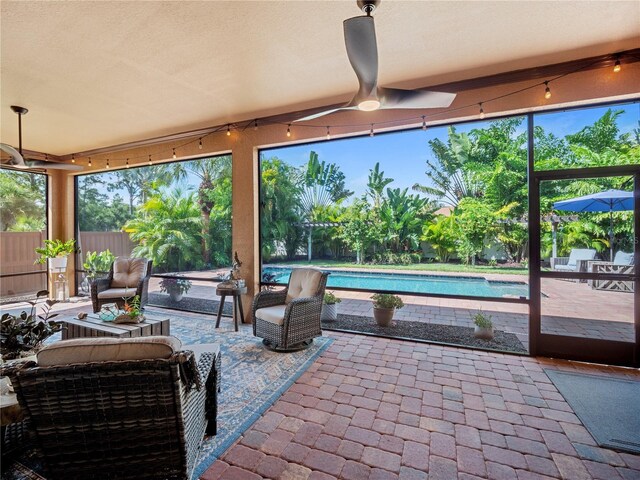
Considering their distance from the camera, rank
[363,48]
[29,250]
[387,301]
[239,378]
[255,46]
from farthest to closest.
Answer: [29,250], [387,301], [239,378], [255,46], [363,48]

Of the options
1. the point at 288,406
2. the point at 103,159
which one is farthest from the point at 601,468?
the point at 103,159

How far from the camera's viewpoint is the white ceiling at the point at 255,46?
235 centimetres

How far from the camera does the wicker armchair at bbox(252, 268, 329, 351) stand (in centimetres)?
351

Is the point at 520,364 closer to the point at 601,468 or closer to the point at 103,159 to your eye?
the point at 601,468

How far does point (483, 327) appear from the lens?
3990 millimetres

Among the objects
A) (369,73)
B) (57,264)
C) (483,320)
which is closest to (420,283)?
(483,320)

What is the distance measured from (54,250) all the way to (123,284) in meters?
2.34

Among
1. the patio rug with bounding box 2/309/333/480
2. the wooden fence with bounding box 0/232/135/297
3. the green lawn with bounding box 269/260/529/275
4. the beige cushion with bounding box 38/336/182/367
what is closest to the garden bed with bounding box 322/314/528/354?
the patio rug with bounding box 2/309/333/480

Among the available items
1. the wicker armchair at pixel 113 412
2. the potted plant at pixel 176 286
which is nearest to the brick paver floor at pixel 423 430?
the wicker armchair at pixel 113 412

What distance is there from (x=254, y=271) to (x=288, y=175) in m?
1.77

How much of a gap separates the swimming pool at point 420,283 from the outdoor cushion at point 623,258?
2.86 feet

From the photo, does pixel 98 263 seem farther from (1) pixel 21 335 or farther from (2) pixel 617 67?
(2) pixel 617 67

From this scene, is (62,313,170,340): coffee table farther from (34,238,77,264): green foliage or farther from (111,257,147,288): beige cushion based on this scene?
(34,238,77,264): green foliage

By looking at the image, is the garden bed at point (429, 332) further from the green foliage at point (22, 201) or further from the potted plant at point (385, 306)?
the green foliage at point (22, 201)
